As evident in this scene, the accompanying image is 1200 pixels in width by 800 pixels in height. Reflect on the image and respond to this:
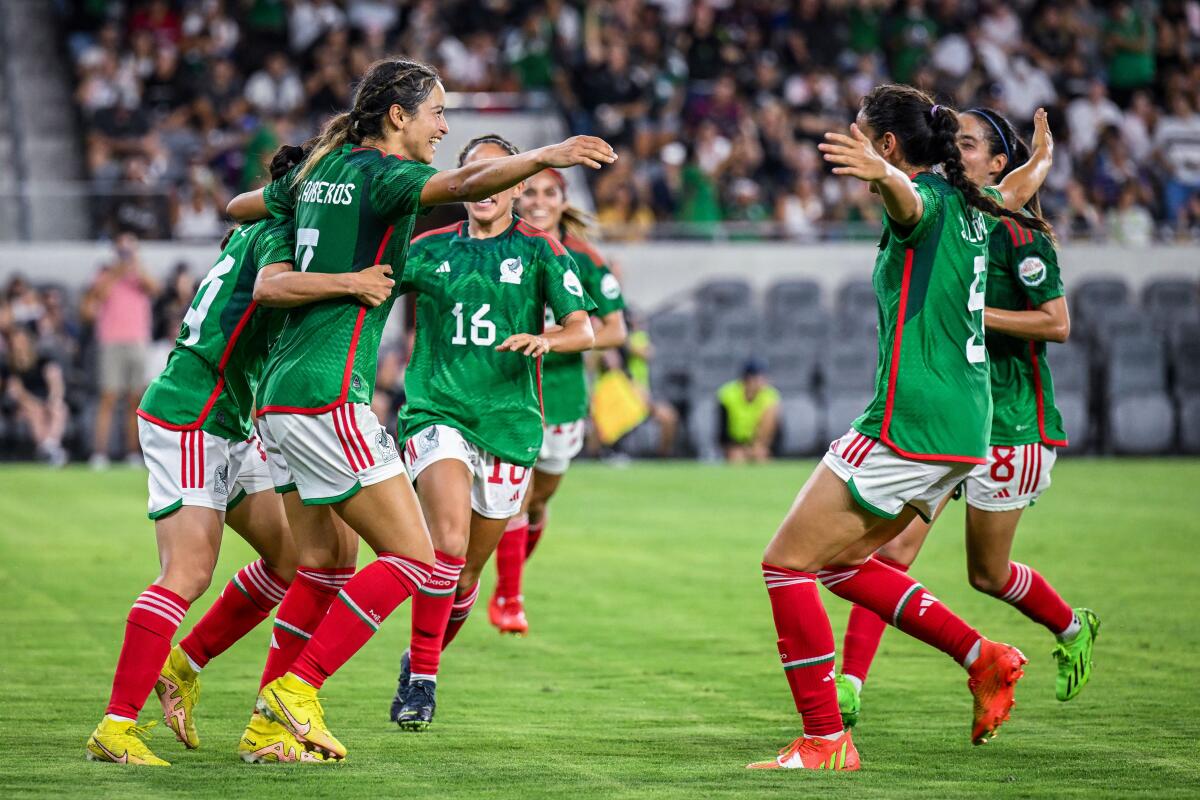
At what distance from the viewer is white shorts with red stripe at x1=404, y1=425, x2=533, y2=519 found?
6820mm

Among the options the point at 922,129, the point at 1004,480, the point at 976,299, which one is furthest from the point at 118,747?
the point at 1004,480

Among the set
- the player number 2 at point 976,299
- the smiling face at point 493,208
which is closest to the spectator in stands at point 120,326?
the smiling face at point 493,208

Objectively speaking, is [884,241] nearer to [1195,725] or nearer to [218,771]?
[1195,725]

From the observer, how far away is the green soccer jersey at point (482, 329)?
697 cm

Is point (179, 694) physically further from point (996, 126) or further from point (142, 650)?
point (996, 126)

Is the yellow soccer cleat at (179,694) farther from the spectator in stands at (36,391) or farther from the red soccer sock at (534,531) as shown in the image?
the spectator in stands at (36,391)

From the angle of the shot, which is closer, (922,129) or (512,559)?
(922,129)

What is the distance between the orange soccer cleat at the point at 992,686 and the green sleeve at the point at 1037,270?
60.6 inches

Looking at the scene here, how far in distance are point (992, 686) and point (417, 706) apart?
2218 millimetres

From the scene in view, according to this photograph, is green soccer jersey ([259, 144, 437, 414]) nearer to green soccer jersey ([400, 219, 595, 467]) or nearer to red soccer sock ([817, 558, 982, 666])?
green soccer jersey ([400, 219, 595, 467])

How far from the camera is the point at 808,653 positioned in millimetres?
5801

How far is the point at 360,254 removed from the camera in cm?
567

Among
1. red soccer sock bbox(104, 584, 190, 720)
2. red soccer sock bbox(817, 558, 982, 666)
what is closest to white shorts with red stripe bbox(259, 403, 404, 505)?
red soccer sock bbox(104, 584, 190, 720)

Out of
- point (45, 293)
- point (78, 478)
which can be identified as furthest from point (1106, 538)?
point (45, 293)
